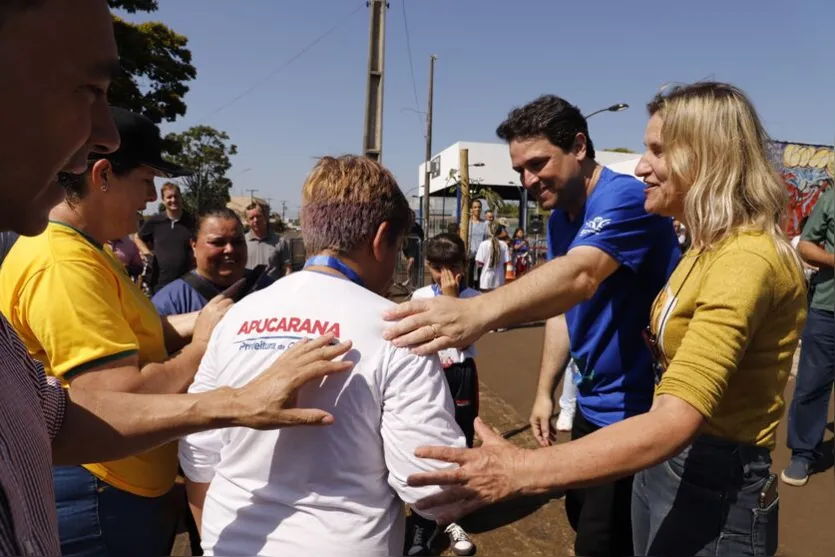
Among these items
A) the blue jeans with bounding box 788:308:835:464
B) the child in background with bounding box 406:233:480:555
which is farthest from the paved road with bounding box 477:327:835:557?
the child in background with bounding box 406:233:480:555

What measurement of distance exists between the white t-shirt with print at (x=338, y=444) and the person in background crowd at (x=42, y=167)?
0.38ft

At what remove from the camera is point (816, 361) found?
13.4 ft

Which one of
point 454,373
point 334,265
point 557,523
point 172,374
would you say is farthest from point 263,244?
point 334,265

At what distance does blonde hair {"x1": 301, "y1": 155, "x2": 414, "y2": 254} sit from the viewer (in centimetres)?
153

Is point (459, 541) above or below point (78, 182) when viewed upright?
below

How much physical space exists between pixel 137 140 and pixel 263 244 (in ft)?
16.1

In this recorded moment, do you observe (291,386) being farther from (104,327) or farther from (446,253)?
(446,253)

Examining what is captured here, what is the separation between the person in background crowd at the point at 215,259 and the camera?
10.7 ft

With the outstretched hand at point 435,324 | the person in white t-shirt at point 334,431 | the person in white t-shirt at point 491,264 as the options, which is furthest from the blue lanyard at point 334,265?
the person in white t-shirt at point 491,264

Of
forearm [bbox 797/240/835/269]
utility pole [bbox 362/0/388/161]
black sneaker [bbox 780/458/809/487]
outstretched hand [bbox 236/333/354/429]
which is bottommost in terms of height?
black sneaker [bbox 780/458/809/487]

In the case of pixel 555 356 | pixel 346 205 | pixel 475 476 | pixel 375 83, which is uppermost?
pixel 375 83

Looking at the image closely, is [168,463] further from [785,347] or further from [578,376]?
Answer: [785,347]

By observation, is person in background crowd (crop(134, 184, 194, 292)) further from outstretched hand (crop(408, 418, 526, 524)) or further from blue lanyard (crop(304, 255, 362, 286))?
outstretched hand (crop(408, 418, 526, 524))

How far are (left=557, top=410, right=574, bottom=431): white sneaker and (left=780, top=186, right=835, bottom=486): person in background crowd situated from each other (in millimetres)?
1673
